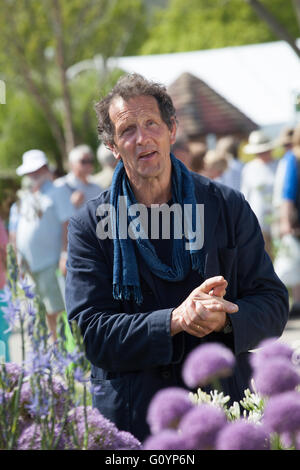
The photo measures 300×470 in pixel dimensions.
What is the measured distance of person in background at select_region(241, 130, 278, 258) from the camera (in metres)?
10.1

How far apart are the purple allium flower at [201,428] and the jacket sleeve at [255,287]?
1.20m

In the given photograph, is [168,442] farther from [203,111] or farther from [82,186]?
[203,111]

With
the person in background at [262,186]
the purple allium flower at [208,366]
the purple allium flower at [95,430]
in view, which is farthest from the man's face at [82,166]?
the purple allium flower at [208,366]

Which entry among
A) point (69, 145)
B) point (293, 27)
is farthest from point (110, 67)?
point (293, 27)

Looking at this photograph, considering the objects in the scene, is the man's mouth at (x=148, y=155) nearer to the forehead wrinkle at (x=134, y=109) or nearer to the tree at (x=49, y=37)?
the forehead wrinkle at (x=134, y=109)

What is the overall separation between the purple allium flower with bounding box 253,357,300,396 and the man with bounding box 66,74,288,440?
1.00m

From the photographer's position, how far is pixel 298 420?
133cm

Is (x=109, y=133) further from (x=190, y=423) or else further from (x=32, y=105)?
(x=32, y=105)

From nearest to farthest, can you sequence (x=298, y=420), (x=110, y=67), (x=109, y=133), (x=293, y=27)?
(x=298, y=420)
(x=109, y=133)
(x=110, y=67)
(x=293, y=27)

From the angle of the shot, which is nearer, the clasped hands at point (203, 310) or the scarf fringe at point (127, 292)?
the clasped hands at point (203, 310)

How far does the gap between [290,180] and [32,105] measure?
2549 centimetres

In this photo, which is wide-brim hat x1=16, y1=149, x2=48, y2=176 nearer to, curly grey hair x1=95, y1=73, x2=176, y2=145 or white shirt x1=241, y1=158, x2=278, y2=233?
white shirt x1=241, y1=158, x2=278, y2=233

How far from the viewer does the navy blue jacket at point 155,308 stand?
2.54 meters

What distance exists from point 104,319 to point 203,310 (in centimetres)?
→ 33
